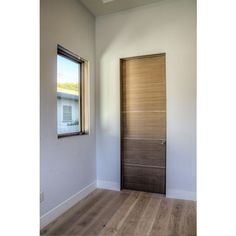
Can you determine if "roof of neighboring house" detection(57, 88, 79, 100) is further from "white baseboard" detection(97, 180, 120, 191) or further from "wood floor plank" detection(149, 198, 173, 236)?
"wood floor plank" detection(149, 198, 173, 236)

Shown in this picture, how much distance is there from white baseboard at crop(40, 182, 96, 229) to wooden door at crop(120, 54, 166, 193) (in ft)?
2.07

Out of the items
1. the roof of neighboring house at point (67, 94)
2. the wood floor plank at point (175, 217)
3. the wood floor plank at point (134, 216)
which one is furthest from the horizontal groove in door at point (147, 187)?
the roof of neighboring house at point (67, 94)

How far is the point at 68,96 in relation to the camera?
285 cm

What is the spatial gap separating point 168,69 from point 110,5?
1.39m

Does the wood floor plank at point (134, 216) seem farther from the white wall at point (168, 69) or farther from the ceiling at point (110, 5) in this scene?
the ceiling at point (110, 5)

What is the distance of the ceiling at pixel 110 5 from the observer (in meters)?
3.00

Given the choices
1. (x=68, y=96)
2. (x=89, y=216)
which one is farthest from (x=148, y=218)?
(x=68, y=96)

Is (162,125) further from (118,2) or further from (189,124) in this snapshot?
(118,2)

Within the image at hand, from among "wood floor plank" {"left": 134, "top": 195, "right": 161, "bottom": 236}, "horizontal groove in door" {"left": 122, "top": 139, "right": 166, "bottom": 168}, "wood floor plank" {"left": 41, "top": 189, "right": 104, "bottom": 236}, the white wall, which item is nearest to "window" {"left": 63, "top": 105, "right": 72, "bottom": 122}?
the white wall

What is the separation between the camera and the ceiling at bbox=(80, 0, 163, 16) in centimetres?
300
